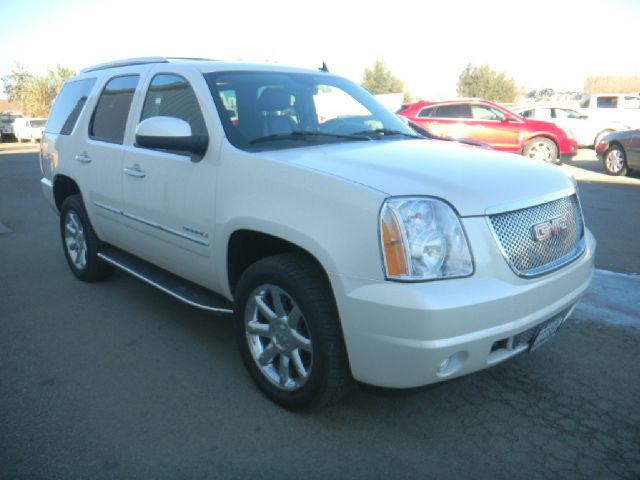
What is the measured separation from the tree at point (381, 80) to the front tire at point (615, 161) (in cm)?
4233

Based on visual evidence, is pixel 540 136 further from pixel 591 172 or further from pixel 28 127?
pixel 28 127

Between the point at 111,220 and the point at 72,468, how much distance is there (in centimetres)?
223

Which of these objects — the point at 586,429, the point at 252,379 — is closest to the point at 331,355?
the point at 252,379

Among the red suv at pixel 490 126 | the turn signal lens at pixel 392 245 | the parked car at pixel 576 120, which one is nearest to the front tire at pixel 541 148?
the red suv at pixel 490 126

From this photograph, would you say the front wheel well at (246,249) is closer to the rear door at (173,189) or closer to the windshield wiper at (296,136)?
the rear door at (173,189)

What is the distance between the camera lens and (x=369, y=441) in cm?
264

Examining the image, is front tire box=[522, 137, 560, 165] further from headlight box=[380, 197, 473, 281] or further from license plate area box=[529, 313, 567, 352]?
headlight box=[380, 197, 473, 281]

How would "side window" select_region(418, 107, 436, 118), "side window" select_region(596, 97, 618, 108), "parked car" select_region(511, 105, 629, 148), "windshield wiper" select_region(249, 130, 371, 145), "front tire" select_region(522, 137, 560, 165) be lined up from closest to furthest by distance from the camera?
"windshield wiper" select_region(249, 130, 371, 145) < "side window" select_region(418, 107, 436, 118) < "front tire" select_region(522, 137, 560, 165) < "parked car" select_region(511, 105, 629, 148) < "side window" select_region(596, 97, 618, 108)

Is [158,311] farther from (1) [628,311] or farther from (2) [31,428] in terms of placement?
(1) [628,311]

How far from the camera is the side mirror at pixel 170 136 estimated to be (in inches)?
120

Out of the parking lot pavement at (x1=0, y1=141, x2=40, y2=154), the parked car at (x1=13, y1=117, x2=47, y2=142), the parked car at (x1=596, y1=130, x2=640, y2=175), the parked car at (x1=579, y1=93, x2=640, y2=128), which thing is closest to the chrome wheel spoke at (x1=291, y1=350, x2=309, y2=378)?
the parked car at (x1=596, y1=130, x2=640, y2=175)

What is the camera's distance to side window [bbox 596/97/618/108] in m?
22.2

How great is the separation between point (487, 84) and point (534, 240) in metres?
48.8

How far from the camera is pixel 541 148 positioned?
13.8m
